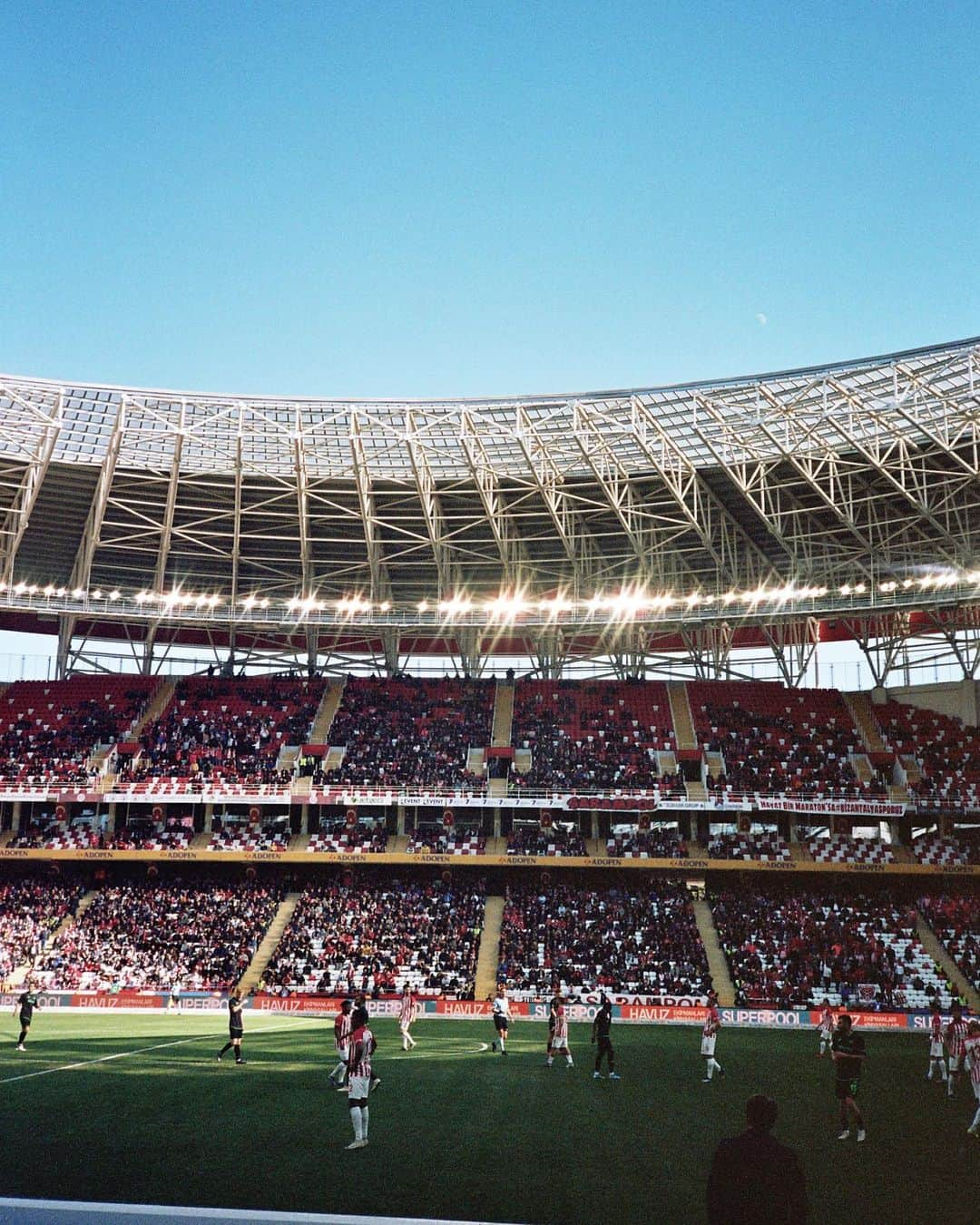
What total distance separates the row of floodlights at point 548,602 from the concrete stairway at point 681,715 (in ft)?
20.5

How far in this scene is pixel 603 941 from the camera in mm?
42938

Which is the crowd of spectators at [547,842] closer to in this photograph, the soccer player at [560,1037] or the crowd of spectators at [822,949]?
the crowd of spectators at [822,949]

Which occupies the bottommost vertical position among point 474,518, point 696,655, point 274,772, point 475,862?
point 475,862

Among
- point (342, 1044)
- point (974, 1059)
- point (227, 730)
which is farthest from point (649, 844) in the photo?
point (974, 1059)

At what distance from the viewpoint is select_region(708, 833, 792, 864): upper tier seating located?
47.4 meters

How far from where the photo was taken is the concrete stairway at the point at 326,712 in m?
55.4

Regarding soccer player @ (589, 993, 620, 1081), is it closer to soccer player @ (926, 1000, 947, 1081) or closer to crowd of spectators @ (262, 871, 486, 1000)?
soccer player @ (926, 1000, 947, 1081)

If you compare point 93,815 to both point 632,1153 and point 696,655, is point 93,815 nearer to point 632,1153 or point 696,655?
point 696,655

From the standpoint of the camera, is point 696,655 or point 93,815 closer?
point 93,815

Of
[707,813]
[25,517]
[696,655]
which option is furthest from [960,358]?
[25,517]

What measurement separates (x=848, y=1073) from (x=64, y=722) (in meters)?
48.4

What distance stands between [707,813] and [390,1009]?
19400 mm

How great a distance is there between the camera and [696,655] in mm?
62750

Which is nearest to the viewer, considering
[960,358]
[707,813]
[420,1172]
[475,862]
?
[420,1172]
